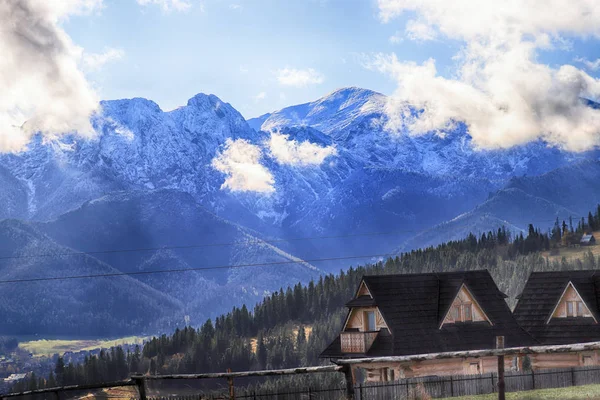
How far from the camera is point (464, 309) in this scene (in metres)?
73.1

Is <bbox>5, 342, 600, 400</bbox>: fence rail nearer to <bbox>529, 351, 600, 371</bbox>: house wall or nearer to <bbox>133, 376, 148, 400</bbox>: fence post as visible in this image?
<bbox>133, 376, 148, 400</bbox>: fence post

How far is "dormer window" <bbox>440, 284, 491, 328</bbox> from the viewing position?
7212 cm

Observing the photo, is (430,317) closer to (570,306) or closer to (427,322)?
(427,322)

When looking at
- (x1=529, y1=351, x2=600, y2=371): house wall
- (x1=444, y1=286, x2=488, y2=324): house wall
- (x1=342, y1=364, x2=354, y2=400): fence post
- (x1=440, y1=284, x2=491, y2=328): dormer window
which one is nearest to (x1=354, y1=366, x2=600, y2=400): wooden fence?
(x1=342, y1=364, x2=354, y2=400): fence post

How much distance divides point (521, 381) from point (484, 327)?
890 inches

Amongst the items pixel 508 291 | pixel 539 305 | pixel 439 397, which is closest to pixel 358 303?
pixel 539 305

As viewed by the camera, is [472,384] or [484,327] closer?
[472,384]

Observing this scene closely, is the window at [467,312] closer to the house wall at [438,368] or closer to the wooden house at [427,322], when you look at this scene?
the wooden house at [427,322]

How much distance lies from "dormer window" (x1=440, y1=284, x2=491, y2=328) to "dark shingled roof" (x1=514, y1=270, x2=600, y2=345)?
4223 millimetres

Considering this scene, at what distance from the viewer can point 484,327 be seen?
72.8 m

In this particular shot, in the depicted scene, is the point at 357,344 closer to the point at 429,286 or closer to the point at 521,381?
the point at 429,286

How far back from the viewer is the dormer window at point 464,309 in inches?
2840

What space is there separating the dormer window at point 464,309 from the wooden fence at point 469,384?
18503mm

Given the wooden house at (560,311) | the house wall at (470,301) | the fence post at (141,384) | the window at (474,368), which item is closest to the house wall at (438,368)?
the window at (474,368)
